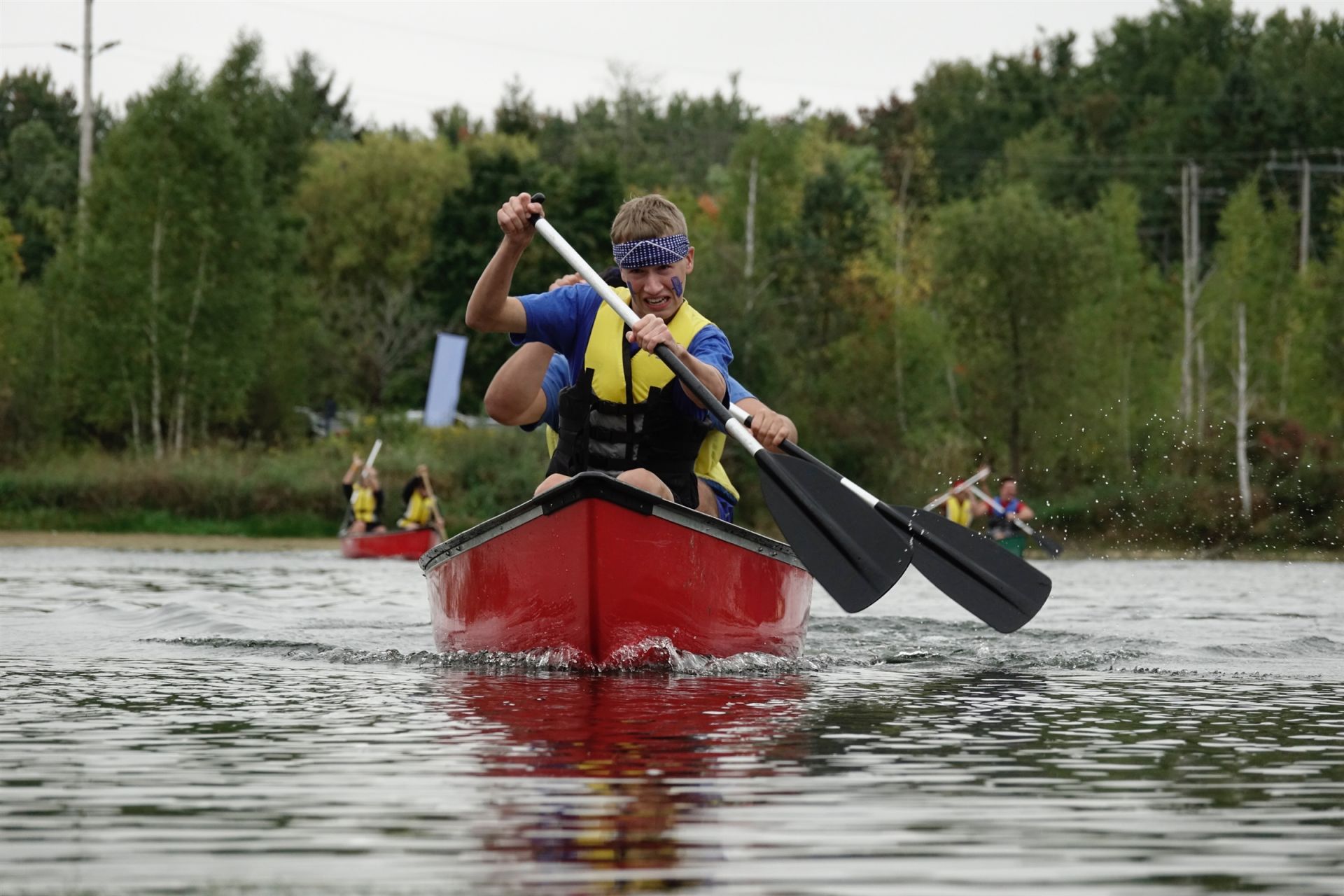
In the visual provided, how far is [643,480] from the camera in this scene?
7531 mm

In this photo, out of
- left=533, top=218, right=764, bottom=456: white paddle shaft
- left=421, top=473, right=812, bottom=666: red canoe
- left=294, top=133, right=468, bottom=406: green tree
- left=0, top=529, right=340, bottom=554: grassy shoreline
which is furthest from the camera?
left=294, top=133, right=468, bottom=406: green tree

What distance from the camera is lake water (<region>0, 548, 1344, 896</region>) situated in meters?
3.55

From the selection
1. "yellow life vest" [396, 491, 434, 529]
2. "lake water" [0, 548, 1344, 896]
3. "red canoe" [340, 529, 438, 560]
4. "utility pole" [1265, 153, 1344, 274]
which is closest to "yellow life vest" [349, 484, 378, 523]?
"yellow life vest" [396, 491, 434, 529]

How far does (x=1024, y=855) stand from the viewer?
146 inches

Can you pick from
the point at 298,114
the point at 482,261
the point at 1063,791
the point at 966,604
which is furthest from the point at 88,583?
the point at 298,114

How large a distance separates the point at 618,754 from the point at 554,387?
316 cm

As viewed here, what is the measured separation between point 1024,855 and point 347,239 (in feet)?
173

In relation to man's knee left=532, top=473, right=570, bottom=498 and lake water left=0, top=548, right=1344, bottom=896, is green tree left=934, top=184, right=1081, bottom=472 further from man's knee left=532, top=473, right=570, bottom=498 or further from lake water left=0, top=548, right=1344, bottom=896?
man's knee left=532, top=473, right=570, bottom=498

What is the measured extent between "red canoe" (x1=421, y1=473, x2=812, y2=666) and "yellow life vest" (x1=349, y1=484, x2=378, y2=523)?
1981 centimetres

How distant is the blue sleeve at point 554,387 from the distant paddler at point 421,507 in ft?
61.5

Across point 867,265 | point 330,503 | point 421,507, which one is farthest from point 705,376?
point 867,265

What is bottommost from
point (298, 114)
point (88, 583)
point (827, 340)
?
point (88, 583)

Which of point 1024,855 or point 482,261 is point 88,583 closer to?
point 1024,855

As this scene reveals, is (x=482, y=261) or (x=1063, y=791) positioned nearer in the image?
(x=1063, y=791)
